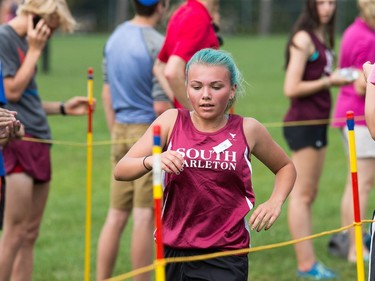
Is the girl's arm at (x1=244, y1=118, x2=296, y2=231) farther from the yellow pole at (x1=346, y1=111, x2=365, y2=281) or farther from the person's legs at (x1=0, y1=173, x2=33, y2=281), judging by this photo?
the person's legs at (x1=0, y1=173, x2=33, y2=281)

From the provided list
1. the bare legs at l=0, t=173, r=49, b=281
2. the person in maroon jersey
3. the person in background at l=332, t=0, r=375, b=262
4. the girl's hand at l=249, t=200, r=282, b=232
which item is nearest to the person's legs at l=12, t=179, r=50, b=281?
the bare legs at l=0, t=173, r=49, b=281

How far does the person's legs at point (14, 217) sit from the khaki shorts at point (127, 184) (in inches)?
32.6

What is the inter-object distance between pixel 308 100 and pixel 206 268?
348cm

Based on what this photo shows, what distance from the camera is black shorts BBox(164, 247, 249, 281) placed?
4.72 metres

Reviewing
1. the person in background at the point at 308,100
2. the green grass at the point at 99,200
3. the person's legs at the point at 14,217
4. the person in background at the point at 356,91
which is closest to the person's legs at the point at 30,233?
the person's legs at the point at 14,217

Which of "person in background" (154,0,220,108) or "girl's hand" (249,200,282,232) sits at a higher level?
"person in background" (154,0,220,108)

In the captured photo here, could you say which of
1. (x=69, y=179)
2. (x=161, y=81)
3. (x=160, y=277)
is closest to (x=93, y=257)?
(x=161, y=81)

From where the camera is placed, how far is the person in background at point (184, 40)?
20.9 ft

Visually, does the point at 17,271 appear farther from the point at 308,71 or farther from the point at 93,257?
the point at 308,71

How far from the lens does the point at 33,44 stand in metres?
6.27

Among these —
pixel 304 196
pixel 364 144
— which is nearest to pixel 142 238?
pixel 304 196

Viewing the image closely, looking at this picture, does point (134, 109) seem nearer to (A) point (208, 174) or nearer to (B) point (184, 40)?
(B) point (184, 40)

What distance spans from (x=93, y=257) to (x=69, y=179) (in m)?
4.09

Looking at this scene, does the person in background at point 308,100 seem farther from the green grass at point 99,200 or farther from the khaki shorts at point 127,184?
the khaki shorts at point 127,184
